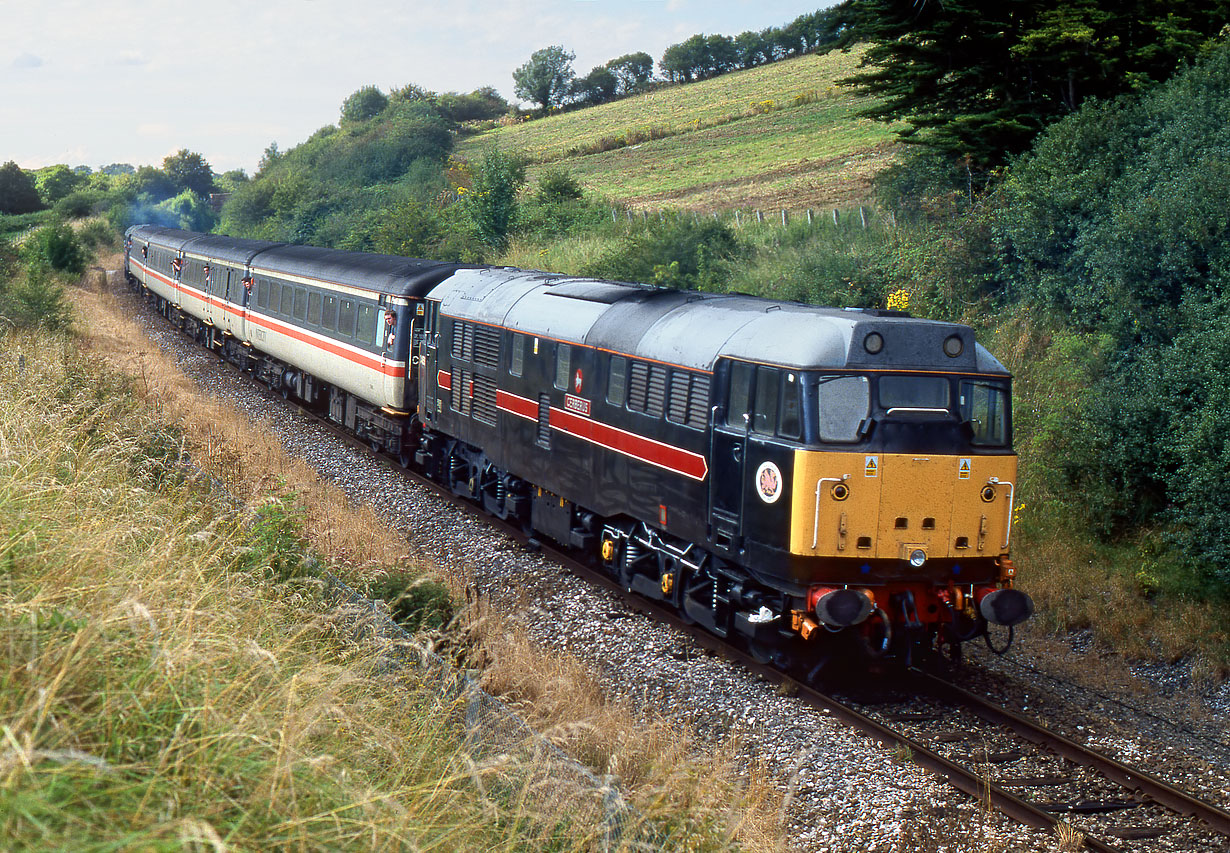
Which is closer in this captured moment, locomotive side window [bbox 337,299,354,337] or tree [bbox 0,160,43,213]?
locomotive side window [bbox 337,299,354,337]

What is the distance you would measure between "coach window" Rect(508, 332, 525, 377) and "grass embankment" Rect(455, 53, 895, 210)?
13.4 metres

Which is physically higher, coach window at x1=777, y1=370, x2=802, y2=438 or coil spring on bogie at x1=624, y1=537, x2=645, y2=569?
coach window at x1=777, y1=370, x2=802, y2=438

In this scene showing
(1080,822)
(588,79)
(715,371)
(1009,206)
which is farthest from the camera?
(588,79)

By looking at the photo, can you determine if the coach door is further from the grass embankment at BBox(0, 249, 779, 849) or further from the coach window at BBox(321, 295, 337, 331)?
the coach window at BBox(321, 295, 337, 331)

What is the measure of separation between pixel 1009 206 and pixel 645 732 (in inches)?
561

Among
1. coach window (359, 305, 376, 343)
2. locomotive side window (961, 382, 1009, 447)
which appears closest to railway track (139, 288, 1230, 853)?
locomotive side window (961, 382, 1009, 447)

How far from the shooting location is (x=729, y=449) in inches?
384

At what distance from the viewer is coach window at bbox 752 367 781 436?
9.29 m

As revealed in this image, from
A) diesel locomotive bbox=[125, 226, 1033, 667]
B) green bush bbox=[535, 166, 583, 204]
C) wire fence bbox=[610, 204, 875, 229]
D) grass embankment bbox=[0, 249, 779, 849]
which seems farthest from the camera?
green bush bbox=[535, 166, 583, 204]

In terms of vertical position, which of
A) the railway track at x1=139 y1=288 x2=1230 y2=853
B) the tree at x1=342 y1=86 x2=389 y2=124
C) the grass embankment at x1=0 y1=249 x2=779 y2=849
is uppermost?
the tree at x1=342 y1=86 x2=389 y2=124

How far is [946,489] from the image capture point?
9281 mm

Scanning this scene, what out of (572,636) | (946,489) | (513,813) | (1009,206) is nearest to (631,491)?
(572,636)

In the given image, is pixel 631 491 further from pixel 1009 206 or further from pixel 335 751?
pixel 1009 206

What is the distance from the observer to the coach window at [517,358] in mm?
13758
